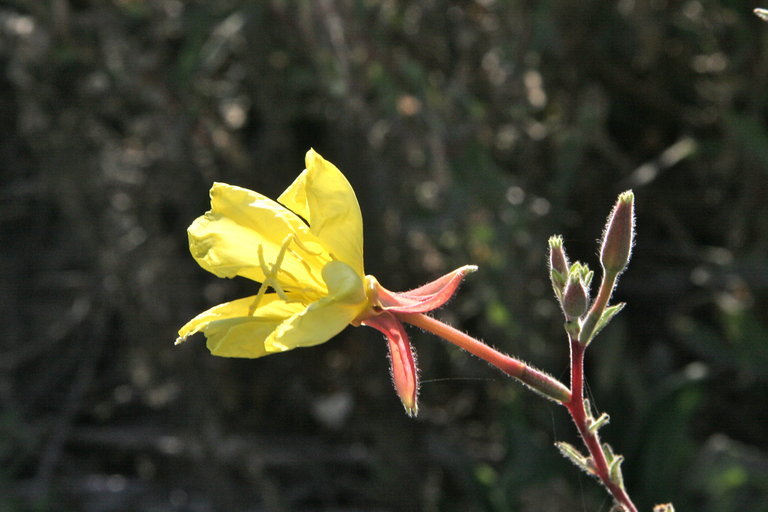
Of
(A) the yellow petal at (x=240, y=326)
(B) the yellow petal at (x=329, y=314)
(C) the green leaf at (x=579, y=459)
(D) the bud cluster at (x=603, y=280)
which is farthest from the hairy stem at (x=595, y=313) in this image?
(A) the yellow petal at (x=240, y=326)

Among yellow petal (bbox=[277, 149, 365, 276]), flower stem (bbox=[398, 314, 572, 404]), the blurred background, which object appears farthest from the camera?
the blurred background

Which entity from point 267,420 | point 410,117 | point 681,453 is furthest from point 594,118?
point 267,420

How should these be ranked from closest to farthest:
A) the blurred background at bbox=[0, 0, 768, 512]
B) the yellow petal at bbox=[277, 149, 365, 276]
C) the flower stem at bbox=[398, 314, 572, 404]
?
the flower stem at bbox=[398, 314, 572, 404]
the yellow petal at bbox=[277, 149, 365, 276]
the blurred background at bbox=[0, 0, 768, 512]

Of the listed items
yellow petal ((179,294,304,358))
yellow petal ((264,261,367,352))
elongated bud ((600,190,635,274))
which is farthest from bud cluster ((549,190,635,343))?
yellow petal ((179,294,304,358))

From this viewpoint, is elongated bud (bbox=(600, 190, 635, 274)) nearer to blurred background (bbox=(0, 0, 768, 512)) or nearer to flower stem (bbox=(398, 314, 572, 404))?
flower stem (bbox=(398, 314, 572, 404))

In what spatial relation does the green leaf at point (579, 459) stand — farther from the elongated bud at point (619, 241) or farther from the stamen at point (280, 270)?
the stamen at point (280, 270)

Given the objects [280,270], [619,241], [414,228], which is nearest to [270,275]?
[280,270]
